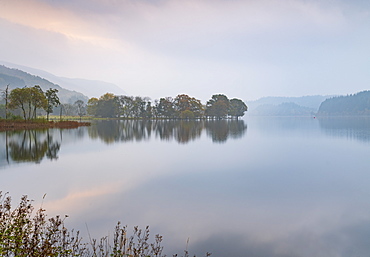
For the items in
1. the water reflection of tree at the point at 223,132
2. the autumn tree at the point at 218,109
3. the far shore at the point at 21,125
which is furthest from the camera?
the autumn tree at the point at 218,109

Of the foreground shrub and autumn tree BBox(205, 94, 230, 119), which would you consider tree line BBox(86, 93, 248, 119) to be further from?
the foreground shrub

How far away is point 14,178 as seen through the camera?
12.6 metres

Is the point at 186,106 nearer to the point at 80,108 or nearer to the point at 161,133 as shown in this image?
the point at 80,108

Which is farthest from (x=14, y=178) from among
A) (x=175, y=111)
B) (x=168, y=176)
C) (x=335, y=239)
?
(x=175, y=111)

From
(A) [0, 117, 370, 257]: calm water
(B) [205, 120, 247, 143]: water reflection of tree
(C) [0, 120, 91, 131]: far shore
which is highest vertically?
(C) [0, 120, 91, 131]: far shore

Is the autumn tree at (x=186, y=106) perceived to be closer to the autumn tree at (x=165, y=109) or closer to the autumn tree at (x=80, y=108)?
the autumn tree at (x=165, y=109)

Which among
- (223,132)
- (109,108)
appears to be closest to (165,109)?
(109,108)

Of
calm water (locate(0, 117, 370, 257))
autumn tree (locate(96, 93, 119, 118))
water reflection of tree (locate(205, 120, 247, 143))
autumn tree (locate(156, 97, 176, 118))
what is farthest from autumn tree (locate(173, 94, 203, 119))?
calm water (locate(0, 117, 370, 257))

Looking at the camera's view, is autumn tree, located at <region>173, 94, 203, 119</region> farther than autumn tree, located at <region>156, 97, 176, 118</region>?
Yes

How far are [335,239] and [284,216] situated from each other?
170 cm

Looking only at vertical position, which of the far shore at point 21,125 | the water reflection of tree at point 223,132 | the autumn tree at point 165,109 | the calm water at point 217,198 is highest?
the autumn tree at point 165,109

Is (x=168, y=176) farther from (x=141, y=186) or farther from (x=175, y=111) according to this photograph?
(x=175, y=111)

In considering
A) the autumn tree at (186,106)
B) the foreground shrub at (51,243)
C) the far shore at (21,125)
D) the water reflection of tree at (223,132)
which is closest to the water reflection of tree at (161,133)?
the water reflection of tree at (223,132)

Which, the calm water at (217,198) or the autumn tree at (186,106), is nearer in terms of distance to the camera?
the calm water at (217,198)
